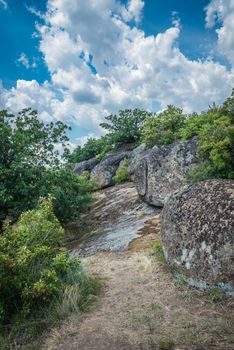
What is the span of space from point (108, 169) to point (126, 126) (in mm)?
5341

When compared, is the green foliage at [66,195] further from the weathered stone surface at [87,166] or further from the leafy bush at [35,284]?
the weathered stone surface at [87,166]

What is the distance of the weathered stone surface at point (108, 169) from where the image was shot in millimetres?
23688

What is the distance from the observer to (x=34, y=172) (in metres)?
14.4

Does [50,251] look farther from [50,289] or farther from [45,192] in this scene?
[45,192]

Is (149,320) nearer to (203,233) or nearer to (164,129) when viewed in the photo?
(203,233)

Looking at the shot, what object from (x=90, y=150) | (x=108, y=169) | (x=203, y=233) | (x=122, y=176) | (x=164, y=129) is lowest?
(x=203, y=233)

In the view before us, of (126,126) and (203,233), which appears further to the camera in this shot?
(126,126)

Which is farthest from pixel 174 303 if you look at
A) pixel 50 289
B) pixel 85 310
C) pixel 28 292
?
pixel 28 292

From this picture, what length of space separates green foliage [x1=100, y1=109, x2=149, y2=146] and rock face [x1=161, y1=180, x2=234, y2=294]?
19388 mm

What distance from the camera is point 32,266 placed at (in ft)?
23.2

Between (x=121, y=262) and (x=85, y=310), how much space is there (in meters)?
3.03

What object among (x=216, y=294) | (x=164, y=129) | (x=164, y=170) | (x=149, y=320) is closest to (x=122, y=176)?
(x=164, y=129)

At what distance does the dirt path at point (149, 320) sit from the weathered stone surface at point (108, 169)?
15431 millimetres

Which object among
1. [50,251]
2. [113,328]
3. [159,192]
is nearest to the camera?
[113,328]
